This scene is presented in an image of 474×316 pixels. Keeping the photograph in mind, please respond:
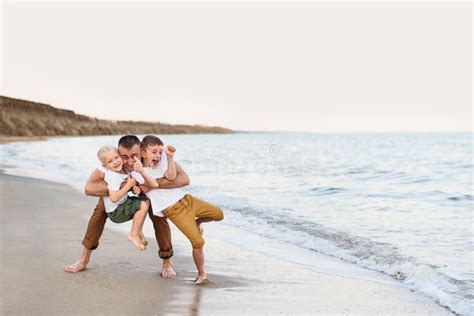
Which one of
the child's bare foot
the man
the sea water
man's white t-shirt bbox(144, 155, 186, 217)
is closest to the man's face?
the man

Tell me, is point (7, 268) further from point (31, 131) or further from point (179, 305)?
point (31, 131)

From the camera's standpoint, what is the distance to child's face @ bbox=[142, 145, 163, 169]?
17.0 ft

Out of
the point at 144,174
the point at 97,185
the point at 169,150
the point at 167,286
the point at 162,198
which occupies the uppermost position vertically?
the point at 169,150

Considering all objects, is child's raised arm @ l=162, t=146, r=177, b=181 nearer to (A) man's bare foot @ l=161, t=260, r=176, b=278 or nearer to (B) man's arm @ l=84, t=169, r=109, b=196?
(B) man's arm @ l=84, t=169, r=109, b=196

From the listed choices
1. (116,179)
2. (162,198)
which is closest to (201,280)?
(162,198)

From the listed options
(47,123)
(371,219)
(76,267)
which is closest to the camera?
(76,267)

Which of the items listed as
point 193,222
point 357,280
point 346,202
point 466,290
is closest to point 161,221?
point 193,222

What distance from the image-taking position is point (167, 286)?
5.20 meters

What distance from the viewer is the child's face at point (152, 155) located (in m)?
5.19

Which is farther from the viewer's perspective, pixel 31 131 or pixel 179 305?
pixel 31 131

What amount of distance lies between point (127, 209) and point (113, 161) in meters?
0.45

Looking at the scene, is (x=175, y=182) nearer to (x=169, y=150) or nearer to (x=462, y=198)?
(x=169, y=150)

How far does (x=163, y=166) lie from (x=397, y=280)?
256 centimetres

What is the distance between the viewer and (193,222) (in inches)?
213
